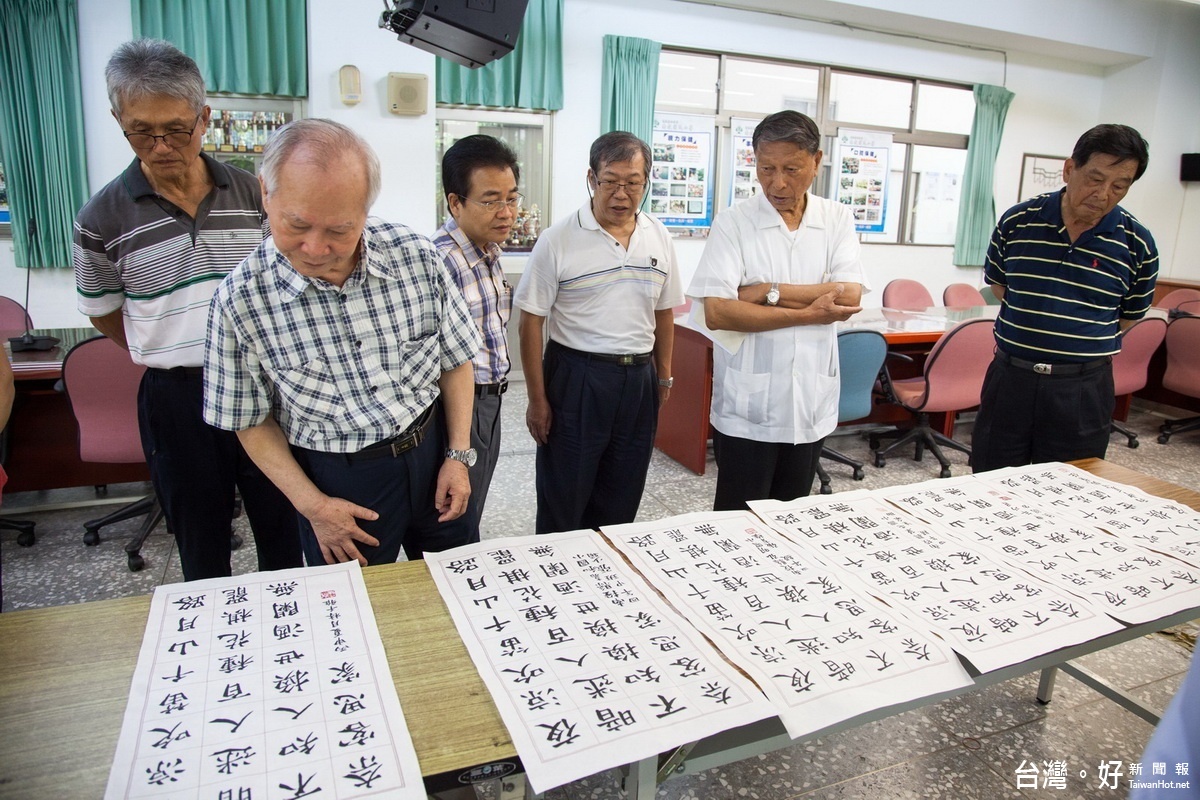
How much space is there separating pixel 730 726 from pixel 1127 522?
1092mm

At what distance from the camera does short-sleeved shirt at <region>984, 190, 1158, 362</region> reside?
6.61ft

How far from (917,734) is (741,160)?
5343 millimetres

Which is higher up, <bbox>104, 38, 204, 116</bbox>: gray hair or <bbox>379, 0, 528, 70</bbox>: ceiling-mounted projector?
<bbox>379, 0, 528, 70</bbox>: ceiling-mounted projector

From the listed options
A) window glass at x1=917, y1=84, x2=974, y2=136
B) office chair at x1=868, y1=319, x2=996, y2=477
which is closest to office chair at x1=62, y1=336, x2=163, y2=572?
office chair at x1=868, y1=319, x2=996, y2=477

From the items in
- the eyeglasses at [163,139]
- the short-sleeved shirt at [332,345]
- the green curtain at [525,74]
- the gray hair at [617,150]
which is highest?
the green curtain at [525,74]

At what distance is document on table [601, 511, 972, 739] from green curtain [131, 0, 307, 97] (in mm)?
4718

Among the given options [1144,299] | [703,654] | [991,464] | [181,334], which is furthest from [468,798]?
[1144,299]

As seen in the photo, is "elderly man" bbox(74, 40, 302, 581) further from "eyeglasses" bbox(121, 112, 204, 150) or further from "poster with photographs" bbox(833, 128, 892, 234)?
"poster with photographs" bbox(833, 128, 892, 234)

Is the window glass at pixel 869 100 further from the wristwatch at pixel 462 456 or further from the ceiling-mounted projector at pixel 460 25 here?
the wristwatch at pixel 462 456

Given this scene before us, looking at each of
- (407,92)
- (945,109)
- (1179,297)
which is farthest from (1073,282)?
(945,109)

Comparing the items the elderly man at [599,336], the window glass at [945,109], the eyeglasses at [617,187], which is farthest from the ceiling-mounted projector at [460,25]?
the window glass at [945,109]

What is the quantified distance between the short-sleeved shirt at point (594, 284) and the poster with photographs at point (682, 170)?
4081 millimetres

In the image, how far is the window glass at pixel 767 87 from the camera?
20.1ft

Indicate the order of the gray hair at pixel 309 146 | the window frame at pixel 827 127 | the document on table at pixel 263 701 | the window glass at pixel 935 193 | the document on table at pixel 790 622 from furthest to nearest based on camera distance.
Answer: the window glass at pixel 935 193 < the window frame at pixel 827 127 < the gray hair at pixel 309 146 < the document on table at pixel 790 622 < the document on table at pixel 263 701
